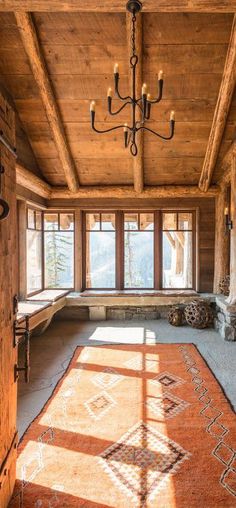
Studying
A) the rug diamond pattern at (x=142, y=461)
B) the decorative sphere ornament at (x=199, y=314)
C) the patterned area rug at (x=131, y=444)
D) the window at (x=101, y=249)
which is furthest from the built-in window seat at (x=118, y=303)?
the rug diamond pattern at (x=142, y=461)

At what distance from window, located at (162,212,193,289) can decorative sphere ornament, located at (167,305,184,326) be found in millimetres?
817

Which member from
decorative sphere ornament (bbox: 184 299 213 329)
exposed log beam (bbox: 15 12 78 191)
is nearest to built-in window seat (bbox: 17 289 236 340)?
decorative sphere ornament (bbox: 184 299 213 329)

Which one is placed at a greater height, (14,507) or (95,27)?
(95,27)

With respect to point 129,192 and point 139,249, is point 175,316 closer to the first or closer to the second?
point 139,249

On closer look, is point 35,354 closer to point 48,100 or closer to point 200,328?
point 200,328

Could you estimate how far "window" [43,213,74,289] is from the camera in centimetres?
684

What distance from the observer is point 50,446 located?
2455 millimetres

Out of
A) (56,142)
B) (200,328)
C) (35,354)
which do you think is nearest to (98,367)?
(35,354)

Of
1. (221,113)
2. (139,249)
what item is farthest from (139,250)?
(221,113)

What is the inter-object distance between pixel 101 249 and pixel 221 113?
351 centimetres

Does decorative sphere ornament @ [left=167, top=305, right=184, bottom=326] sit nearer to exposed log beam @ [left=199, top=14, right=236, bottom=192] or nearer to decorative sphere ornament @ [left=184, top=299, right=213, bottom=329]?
decorative sphere ornament @ [left=184, top=299, right=213, bottom=329]

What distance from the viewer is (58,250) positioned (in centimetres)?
714

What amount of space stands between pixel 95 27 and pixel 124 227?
3.74 metres

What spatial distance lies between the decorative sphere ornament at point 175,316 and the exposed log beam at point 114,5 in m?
4.54
